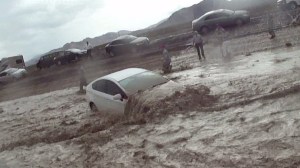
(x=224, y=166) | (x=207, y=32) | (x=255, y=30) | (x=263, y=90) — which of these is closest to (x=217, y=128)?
(x=224, y=166)

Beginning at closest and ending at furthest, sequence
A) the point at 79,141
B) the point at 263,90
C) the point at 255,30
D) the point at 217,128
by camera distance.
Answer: the point at 217,128
the point at 79,141
the point at 263,90
the point at 255,30

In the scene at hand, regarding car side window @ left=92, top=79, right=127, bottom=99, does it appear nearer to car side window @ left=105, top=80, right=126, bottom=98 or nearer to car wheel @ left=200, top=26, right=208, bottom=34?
car side window @ left=105, top=80, right=126, bottom=98

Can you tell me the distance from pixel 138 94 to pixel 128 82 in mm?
904

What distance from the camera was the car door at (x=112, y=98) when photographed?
12375 millimetres

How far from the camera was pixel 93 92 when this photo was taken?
566 inches

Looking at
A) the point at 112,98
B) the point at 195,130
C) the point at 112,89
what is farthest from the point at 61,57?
the point at 195,130

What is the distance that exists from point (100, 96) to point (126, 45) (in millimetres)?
20212

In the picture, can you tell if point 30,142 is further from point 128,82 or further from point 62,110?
point 62,110

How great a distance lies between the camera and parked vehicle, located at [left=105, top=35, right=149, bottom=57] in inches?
1297

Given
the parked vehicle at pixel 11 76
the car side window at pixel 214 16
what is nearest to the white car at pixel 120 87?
the car side window at pixel 214 16

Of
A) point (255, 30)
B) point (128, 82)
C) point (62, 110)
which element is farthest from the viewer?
point (255, 30)

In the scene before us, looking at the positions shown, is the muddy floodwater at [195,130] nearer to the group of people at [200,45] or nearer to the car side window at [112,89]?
the car side window at [112,89]

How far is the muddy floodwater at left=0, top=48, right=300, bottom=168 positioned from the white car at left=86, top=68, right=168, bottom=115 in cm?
40

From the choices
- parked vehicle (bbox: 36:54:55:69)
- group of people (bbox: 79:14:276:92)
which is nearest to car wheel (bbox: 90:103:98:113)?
group of people (bbox: 79:14:276:92)
